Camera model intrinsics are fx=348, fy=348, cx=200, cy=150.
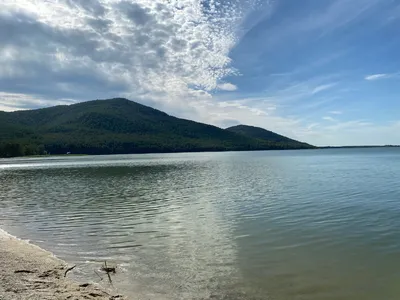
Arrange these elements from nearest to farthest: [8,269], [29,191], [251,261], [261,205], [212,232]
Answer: [8,269], [251,261], [212,232], [261,205], [29,191]

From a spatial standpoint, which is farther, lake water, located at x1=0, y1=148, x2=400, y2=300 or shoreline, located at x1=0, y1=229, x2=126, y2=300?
lake water, located at x1=0, y1=148, x2=400, y2=300

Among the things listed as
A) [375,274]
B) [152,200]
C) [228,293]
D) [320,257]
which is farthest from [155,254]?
[152,200]

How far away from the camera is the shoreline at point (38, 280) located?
10289 millimetres

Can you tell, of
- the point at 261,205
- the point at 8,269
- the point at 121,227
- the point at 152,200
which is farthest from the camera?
the point at 152,200

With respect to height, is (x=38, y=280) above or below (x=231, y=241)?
above

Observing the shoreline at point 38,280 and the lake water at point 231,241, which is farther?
the lake water at point 231,241

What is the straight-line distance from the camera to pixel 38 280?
11.7 meters

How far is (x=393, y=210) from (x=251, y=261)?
1480cm

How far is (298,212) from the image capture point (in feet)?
80.5

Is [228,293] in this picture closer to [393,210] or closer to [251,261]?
[251,261]

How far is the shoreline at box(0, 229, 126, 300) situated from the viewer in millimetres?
10289

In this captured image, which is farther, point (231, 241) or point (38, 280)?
point (231, 241)

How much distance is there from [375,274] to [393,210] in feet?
43.6

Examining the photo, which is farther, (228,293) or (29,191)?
(29,191)
